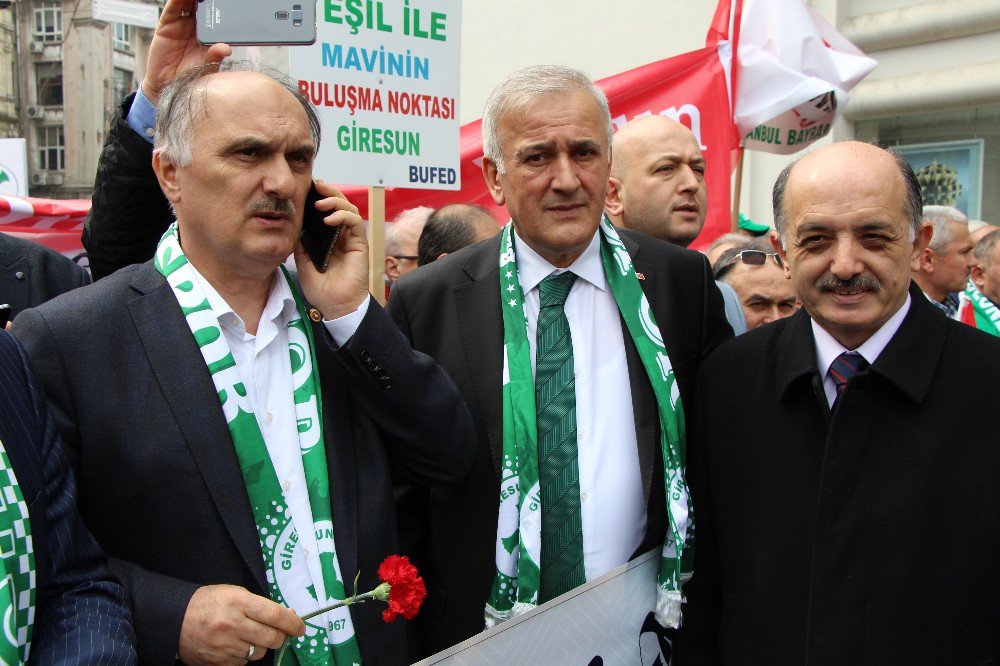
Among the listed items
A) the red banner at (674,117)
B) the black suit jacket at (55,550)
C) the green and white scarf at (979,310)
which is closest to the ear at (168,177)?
the black suit jacket at (55,550)

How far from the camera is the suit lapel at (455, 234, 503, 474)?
2.48 m

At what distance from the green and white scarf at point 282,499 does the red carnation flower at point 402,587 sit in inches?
6.9

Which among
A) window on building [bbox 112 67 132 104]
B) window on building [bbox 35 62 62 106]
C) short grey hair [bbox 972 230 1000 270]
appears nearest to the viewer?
short grey hair [bbox 972 230 1000 270]

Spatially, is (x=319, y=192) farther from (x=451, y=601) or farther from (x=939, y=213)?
(x=939, y=213)

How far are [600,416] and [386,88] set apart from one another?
7.76 feet

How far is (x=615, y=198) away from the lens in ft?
13.4

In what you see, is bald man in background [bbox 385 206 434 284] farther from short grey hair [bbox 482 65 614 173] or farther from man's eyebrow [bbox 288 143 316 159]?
man's eyebrow [bbox 288 143 316 159]

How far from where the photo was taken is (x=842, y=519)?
2.06 meters

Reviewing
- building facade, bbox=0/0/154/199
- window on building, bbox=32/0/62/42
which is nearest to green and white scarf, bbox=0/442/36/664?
building facade, bbox=0/0/154/199

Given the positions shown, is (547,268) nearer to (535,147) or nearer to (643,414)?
(535,147)

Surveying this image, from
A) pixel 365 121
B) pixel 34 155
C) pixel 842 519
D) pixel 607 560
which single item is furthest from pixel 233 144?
pixel 34 155

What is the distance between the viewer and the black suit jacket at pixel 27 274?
9.51 feet

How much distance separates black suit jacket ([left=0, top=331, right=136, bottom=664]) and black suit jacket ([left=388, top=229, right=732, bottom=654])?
0.84 m

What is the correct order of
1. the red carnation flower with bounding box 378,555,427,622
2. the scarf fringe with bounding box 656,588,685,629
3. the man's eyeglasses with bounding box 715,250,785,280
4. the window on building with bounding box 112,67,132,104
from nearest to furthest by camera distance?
the red carnation flower with bounding box 378,555,427,622, the scarf fringe with bounding box 656,588,685,629, the man's eyeglasses with bounding box 715,250,785,280, the window on building with bounding box 112,67,132,104
